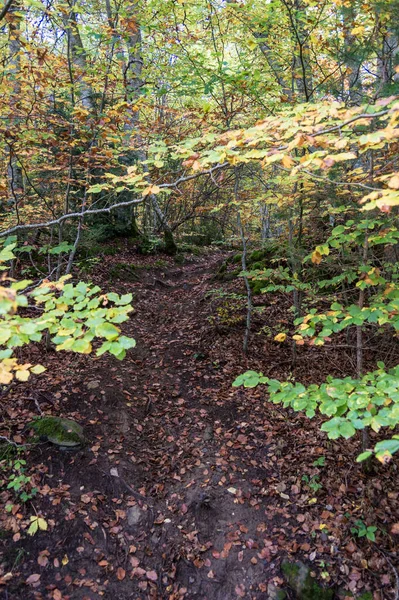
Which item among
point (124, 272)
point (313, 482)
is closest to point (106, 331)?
point (313, 482)

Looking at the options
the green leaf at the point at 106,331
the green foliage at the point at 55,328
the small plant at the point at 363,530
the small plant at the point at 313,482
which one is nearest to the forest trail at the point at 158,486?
the small plant at the point at 313,482

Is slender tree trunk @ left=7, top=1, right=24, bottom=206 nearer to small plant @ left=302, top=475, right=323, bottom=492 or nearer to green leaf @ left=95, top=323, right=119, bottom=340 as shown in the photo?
green leaf @ left=95, top=323, right=119, bottom=340

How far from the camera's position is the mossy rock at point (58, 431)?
4156mm

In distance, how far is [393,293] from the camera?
3.19 meters

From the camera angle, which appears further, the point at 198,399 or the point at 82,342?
the point at 198,399

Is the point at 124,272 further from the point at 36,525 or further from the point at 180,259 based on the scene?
the point at 36,525

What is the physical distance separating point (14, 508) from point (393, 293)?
424 centimetres

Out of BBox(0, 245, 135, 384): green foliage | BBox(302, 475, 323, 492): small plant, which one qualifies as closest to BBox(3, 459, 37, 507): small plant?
BBox(0, 245, 135, 384): green foliage

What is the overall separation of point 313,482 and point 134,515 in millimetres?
2087

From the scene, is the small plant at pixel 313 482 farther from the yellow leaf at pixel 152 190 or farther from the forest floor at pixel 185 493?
the yellow leaf at pixel 152 190

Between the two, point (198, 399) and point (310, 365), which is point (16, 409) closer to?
point (198, 399)

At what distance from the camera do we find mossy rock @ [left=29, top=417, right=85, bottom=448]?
416 centimetres

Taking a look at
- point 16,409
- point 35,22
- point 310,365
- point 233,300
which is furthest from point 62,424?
point 35,22

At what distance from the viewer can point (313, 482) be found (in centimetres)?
407
